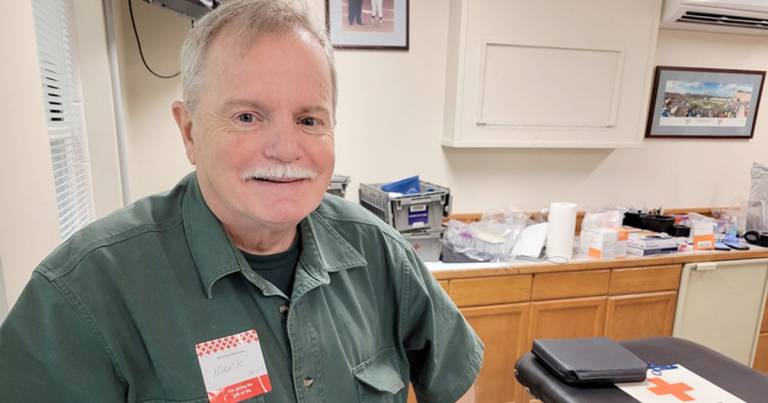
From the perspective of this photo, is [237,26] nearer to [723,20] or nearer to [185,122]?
[185,122]

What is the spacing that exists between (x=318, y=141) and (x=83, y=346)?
0.48 metres

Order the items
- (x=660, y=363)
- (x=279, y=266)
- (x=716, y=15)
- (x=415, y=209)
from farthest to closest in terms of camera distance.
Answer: (x=716, y=15), (x=415, y=209), (x=660, y=363), (x=279, y=266)

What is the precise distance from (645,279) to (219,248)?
2.39m

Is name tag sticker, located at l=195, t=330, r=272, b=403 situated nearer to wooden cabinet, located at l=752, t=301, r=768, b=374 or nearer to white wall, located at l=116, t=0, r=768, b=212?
white wall, located at l=116, t=0, r=768, b=212

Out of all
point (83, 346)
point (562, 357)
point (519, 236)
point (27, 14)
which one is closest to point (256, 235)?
point (83, 346)

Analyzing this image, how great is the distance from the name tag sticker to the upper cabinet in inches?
74.4

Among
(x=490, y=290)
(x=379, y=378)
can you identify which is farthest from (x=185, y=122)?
(x=490, y=290)

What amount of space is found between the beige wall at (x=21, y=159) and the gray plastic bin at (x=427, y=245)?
62.7 inches

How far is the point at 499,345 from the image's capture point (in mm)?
2248

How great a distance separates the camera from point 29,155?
80cm

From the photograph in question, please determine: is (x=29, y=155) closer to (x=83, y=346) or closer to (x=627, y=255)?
(x=83, y=346)

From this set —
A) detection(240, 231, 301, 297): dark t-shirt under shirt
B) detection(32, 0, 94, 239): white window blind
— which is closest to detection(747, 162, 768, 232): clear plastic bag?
detection(240, 231, 301, 297): dark t-shirt under shirt

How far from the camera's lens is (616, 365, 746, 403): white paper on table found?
44.7 inches

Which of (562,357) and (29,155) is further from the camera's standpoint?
(562,357)
